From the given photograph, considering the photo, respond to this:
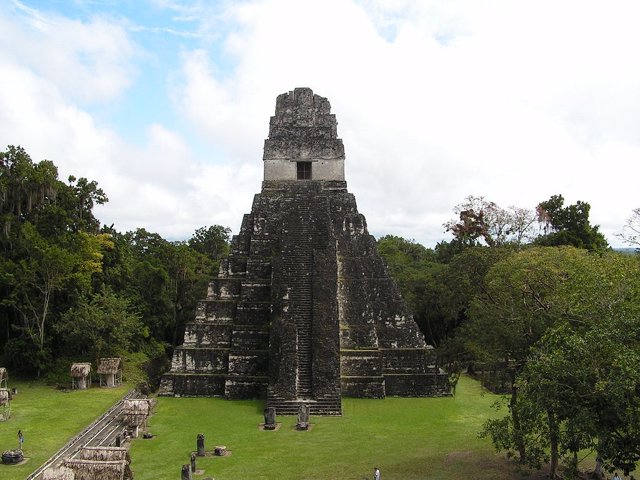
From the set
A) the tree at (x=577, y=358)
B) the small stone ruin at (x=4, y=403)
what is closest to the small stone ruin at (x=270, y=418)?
the tree at (x=577, y=358)

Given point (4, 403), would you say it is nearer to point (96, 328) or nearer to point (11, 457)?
point (11, 457)

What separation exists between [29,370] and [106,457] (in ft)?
48.6

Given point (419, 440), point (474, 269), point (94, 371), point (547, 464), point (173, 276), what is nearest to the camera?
point (547, 464)

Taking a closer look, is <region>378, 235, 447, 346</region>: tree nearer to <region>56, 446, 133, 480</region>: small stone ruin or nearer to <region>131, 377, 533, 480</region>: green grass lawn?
<region>131, 377, 533, 480</region>: green grass lawn

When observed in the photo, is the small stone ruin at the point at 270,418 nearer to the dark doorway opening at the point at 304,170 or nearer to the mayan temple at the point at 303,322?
the mayan temple at the point at 303,322

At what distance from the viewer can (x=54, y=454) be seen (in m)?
14.4

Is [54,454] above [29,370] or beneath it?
beneath

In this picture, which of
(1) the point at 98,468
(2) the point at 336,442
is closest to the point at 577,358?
(2) the point at 336,442

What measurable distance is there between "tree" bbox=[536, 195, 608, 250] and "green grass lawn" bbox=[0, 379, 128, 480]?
21.9 metres

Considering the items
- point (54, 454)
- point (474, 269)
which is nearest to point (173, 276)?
point (474, 269)

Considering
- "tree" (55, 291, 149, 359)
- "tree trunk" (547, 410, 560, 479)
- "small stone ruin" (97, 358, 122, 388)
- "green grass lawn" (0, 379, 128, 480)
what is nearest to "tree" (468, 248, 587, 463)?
"tree trunk" (547, 410, 560, 479)

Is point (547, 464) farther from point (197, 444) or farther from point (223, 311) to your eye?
point (223, 311)

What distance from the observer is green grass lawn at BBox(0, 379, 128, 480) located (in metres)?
14.4

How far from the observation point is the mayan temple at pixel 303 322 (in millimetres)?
19344
